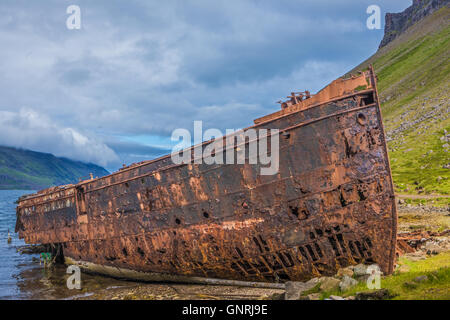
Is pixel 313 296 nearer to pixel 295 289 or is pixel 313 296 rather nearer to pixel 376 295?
pixel 295 289

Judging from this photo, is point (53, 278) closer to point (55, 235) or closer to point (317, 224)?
point (55, 235)

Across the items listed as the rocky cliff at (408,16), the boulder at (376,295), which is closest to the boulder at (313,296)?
the boulder at (376,295)

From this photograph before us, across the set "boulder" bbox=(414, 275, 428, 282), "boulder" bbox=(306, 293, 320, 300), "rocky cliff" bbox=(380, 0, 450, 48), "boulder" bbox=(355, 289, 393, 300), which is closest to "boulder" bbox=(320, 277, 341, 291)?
"boulder" bbox=(306, 293, 320, 300)

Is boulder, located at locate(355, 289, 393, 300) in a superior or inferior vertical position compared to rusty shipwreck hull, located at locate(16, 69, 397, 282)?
inferior

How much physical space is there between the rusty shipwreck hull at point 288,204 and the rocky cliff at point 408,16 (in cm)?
12545

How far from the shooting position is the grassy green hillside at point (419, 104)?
1222 inches

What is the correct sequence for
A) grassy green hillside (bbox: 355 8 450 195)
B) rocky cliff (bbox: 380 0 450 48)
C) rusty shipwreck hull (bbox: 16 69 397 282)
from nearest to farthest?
1. rusty shipwreck hull (bbox: 16 69 397 282)
2. grassy green hillside (bbox: 355 8 450 195)
3. rocky cliff (bbox: 380 0 450 48)

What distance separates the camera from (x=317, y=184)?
30.9ft

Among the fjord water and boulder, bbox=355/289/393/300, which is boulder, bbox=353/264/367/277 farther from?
the fjord water

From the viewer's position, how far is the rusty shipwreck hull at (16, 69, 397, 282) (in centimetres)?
909

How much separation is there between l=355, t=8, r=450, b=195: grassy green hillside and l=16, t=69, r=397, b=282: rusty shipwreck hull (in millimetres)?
19024

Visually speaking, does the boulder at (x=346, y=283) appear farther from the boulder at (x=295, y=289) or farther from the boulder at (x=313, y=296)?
the boulder at (x=295, y=289)
